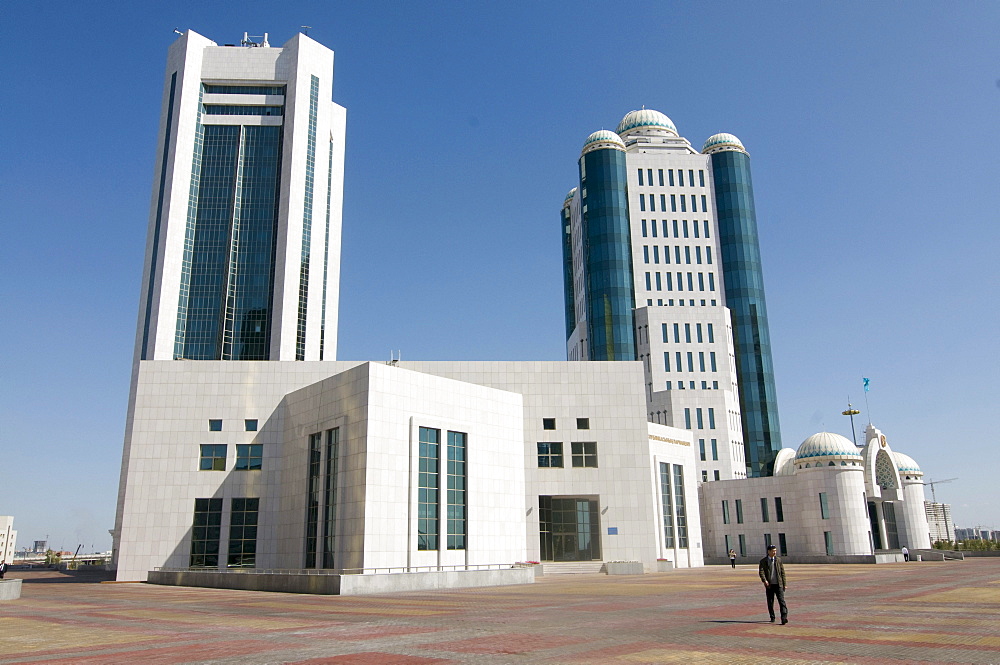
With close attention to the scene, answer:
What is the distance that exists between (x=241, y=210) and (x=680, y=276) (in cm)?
6936

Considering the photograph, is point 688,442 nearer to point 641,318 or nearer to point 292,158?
point 641,318

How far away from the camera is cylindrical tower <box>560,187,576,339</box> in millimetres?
154125

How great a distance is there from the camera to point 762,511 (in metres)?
83.4

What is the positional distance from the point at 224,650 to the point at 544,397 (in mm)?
48296

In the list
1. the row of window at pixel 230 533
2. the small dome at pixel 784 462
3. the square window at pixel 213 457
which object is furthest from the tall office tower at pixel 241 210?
the small dome at pixel 784 462

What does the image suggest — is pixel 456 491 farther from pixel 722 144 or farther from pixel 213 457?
pixel 722 144

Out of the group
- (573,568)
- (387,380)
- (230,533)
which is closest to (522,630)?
(387,380)

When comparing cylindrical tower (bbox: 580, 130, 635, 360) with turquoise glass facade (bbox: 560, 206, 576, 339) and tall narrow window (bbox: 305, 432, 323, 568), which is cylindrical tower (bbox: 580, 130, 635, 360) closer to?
turquoise glass facade (bbox: 560, 206, 576, 339)

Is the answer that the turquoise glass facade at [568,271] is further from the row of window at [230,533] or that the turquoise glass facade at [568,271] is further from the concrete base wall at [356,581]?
the concrete base wall at [356,581]

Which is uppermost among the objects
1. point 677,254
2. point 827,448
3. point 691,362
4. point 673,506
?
point 677,254

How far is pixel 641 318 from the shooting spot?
113938 millimetres

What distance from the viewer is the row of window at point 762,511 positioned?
8150 centimetres

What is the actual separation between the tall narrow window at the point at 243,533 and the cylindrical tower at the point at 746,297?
7964cm

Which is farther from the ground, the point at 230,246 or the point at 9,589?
the point at 230,246
